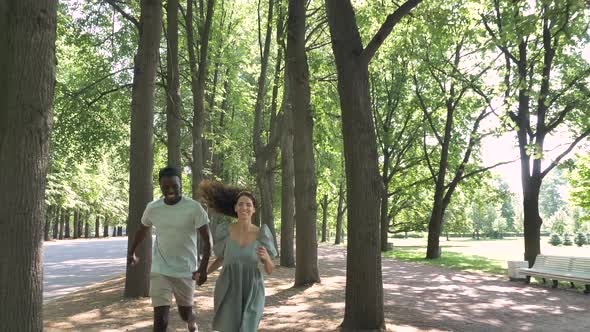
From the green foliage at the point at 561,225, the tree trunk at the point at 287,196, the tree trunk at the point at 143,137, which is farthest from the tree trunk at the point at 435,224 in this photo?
the green foliage at the point at 561,225

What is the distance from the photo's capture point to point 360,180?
707 centimetres

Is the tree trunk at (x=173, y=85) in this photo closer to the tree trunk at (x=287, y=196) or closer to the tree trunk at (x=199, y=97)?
the tree trunk at (x=199, y=97)

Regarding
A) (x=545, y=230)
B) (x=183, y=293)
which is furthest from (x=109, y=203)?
(x=545, y=230)

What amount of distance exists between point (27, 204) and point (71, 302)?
6.80 meters

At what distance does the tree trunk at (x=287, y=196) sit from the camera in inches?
666

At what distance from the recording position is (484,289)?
13.2 meters

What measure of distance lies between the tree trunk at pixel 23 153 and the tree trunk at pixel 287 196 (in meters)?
12.6

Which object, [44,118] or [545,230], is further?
[545,230]

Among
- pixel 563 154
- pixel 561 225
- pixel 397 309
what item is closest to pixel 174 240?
pixel 397 309

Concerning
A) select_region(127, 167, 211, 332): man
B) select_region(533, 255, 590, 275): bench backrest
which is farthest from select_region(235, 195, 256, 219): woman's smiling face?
select_region(533, 255, 590, 275): bench backrest

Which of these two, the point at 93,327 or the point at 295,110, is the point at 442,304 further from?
the point at 93,327

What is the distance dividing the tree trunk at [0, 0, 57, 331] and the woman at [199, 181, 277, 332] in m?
1.49

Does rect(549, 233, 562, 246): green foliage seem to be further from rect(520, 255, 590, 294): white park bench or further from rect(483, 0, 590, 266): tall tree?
rect(520, 255, 590, 294): white park bench

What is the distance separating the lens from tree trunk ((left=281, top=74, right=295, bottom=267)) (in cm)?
1691
